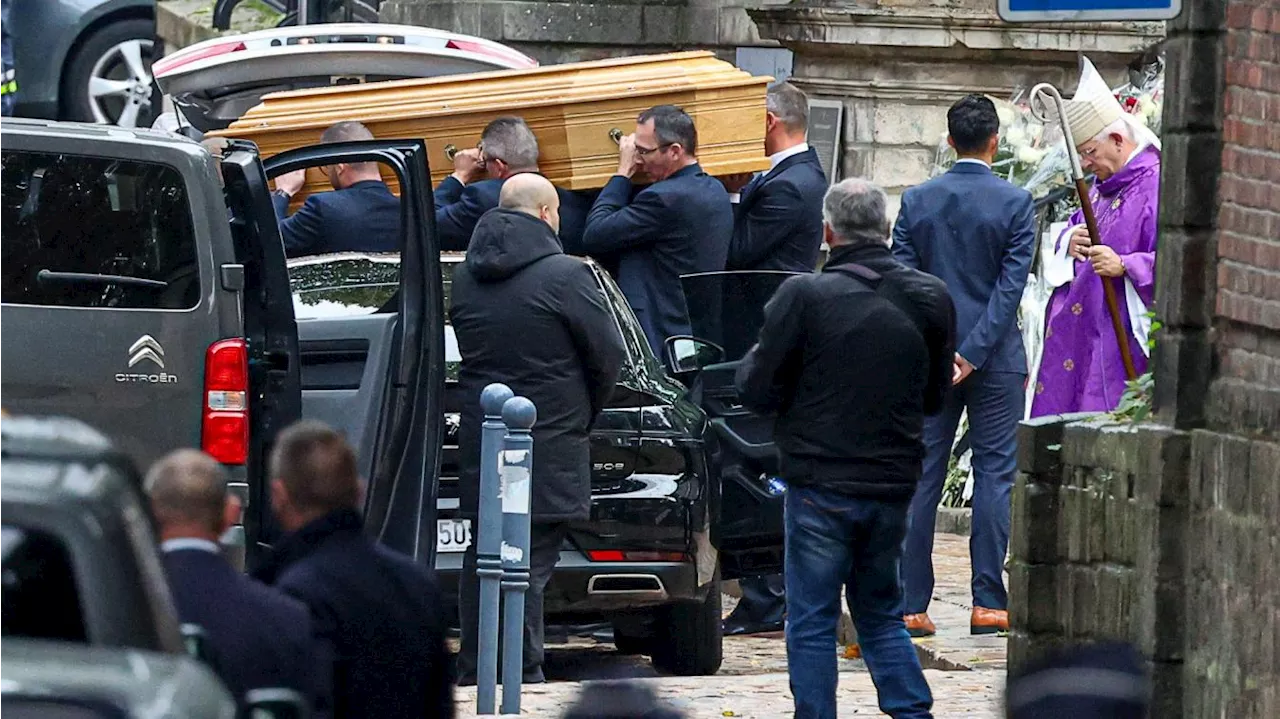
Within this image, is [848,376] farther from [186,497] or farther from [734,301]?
[734,301]

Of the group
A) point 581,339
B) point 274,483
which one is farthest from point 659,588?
point 274,483

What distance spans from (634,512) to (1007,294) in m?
1.74

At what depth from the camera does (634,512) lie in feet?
32.5

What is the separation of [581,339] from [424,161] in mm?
825

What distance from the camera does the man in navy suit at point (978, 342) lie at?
34.3ft

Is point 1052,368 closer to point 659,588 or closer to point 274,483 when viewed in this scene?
point 659,588

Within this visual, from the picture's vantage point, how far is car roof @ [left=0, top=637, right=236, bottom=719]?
12.3 feet

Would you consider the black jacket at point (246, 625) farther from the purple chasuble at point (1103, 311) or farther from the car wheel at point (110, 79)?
the car wheel at point (110, 79)

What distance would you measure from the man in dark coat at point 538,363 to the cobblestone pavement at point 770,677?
45 cm

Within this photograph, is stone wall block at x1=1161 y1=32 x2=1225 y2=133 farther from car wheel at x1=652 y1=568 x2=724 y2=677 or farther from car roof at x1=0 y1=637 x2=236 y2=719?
car roof at x1=0 y1=637 x2=236 y2=719

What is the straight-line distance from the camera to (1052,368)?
9.98m

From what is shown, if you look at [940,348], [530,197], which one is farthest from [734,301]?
[940,348]

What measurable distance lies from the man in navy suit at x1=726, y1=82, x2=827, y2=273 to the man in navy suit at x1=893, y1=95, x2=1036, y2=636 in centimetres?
134

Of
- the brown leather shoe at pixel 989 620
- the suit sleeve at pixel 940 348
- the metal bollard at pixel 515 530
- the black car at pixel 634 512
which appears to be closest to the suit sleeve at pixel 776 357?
the suit sleeve at pixel 940 348
